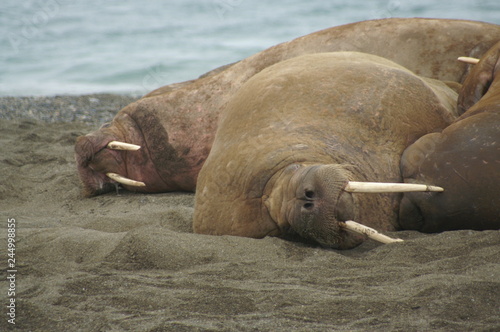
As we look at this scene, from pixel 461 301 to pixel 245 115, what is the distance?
7.06 ft

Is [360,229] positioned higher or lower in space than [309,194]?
lower

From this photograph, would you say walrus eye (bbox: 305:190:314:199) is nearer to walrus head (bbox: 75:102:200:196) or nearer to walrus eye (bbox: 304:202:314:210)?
walrus eye (bbox: 304:202:314:210)

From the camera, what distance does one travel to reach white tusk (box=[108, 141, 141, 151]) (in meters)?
6.15

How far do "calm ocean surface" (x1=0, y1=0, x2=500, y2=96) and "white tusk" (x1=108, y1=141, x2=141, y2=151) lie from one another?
7.96 m

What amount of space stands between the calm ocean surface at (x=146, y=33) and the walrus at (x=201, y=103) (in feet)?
25.9

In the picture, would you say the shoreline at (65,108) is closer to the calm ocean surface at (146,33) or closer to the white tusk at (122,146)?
the calm ocean surface at (146,33)

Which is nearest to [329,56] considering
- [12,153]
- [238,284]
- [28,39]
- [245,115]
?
[245,115]

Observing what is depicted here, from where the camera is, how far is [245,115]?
440cm

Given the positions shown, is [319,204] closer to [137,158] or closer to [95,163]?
[137,158]

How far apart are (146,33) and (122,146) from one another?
55.9 ft

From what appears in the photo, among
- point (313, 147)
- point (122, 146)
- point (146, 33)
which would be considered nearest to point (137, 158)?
point (122, 146)

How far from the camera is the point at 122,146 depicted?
6.24 metres

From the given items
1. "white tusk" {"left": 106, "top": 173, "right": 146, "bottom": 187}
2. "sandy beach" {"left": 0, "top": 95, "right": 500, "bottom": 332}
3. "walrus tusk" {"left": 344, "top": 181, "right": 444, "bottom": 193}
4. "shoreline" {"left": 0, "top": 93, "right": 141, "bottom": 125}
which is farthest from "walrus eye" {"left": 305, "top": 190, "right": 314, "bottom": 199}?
"shoreline" {"left": 0, "top": 93, "right": 141, "bottom": 125}

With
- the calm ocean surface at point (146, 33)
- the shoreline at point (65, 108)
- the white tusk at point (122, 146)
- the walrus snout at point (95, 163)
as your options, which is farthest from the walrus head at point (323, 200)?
the calm ocean surface at point (146, 33)
